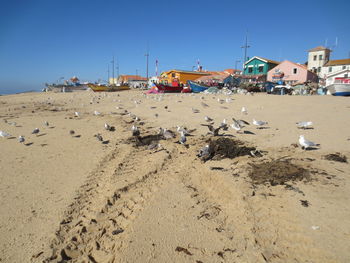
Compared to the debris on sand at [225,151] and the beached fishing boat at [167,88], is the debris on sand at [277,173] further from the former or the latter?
the beached fishing boat at [167,88]

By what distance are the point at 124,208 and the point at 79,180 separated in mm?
1705

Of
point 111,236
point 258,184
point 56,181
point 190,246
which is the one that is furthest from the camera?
point 56,181

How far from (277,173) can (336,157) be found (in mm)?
2003

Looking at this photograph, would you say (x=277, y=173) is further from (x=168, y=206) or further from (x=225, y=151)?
(x=168, y=206)

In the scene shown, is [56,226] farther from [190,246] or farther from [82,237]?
[190,246]

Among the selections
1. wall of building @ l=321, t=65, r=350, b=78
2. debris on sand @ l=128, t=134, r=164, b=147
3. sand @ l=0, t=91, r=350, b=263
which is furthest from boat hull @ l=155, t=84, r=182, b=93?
wall of building @ l=321, t=65, r=350, b=78

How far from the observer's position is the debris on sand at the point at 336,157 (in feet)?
17.4

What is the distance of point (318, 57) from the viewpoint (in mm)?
48844

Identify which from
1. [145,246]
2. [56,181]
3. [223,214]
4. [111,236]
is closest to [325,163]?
[223,214]

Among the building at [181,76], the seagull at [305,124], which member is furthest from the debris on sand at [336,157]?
the building at [181,76]

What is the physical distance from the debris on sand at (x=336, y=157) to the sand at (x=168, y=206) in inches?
5.0

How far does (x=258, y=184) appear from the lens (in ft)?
14.5

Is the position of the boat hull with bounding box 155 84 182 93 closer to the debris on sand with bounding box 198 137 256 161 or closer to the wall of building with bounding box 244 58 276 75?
the debris on sand with bounding box 198 137 256 161

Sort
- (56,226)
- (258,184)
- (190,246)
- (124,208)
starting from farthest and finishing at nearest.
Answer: (258,184) → (124,208) → (56,226) → (190,246)
